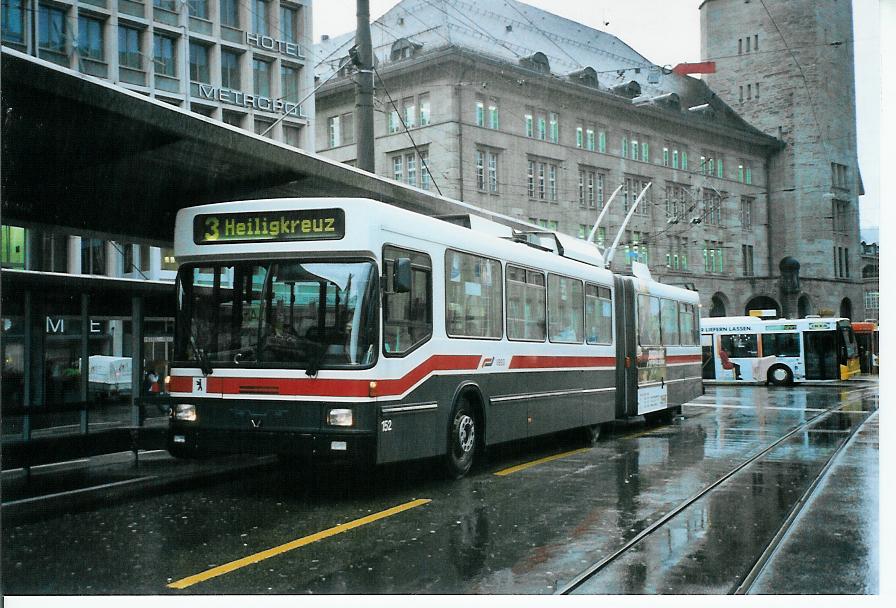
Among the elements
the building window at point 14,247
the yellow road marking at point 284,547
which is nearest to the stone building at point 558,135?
the building window at point 14,247

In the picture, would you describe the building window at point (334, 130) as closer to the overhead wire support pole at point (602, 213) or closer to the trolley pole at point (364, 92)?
the trolley pole at point (364, 92)

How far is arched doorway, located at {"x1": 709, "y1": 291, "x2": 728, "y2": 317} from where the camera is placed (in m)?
17.6

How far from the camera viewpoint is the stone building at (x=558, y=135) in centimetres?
1252

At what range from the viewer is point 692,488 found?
10.3 meters

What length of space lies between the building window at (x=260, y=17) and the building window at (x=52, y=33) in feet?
8.83

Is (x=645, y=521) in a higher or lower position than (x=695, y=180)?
lower

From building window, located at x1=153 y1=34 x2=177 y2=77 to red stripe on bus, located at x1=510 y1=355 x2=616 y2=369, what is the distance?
18.6 ft

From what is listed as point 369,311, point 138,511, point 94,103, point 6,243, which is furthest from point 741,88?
point 6,243

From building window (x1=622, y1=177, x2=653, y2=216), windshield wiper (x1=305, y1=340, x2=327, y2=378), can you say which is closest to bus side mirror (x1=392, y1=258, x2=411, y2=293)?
windshield wiper (x1=305, y1=340, x2=327, y2=378)

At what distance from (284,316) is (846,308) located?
582 centimetres

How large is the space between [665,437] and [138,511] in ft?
33.0

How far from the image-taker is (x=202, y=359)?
941 cm

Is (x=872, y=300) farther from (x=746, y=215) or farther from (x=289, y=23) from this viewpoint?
(x=289, y=23)
